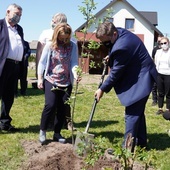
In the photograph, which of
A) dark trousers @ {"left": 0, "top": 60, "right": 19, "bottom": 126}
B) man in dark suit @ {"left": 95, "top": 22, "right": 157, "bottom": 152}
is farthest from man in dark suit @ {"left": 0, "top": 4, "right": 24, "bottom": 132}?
man in dark suit @ {"left": 95, "top": 22, "right": 157, "bottom": 152}

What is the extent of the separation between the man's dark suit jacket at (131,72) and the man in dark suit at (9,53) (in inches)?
68.2

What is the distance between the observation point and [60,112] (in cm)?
512

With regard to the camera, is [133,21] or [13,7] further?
[133,21]

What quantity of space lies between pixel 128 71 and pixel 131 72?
1.7 inches

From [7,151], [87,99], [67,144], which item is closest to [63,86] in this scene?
[67,144]

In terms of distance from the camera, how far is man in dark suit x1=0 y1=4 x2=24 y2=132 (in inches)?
210

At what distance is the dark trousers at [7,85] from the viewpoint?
17.9ft

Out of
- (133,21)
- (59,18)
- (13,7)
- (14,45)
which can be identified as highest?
(133,21)

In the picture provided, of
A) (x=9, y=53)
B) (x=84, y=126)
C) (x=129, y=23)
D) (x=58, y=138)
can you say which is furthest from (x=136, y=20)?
(x=58, y=138)

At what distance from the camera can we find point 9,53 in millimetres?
5422

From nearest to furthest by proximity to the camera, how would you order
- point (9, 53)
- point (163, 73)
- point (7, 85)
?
point (9, 53)
point (7, 85)
point (163, 73)

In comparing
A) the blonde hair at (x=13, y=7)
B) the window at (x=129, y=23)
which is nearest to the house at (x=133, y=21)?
the window at (x=129, y=23)

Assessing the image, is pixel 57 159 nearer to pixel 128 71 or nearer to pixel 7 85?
pixel 128 71

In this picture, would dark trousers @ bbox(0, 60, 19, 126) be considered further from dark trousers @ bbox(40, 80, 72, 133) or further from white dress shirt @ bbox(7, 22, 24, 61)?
dark trousers @ bbox(40, 80, 72, 133)
